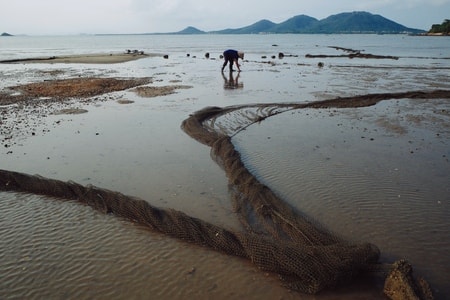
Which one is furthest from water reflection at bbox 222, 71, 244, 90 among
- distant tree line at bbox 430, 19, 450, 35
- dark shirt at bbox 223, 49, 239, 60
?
distant tree line at bbox 430, 19, 450, 35

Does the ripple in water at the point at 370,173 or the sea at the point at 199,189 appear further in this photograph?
the ripple in water at the point at 370,173

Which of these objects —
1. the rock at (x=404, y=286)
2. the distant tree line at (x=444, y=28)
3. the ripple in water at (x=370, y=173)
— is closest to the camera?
the rock at (x=404, y=286)

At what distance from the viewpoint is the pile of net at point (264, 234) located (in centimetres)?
423

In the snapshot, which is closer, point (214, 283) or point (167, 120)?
point (214, 283)

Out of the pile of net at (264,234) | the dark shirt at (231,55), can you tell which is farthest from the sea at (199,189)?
the dark shirt at (231,55)

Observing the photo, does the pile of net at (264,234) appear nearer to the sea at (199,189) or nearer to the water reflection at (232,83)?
the sea at (199,189)

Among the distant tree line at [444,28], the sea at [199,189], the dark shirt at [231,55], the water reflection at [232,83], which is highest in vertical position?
the distant tree line at [444,28]

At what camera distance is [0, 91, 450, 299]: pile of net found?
423 centimetres

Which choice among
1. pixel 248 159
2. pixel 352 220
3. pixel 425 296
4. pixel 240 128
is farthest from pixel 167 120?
pixel 425 296

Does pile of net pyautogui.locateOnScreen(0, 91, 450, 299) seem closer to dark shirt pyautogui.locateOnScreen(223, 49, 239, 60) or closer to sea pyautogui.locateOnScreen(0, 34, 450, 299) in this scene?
sea pyautogui.locateOnScreen(0, 34, 450, 299)

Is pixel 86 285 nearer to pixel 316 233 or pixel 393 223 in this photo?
pixel 316 233

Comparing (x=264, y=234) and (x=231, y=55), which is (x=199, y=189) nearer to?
(x=264, y=234)

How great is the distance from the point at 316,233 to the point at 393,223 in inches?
65.5

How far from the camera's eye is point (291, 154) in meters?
9.01
